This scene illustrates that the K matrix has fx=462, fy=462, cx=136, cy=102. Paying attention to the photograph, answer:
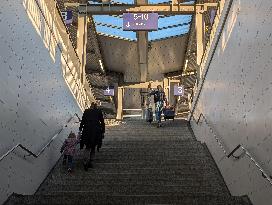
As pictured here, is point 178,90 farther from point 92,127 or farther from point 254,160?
point 254,160

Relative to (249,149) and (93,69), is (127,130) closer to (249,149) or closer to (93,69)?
(249,149)

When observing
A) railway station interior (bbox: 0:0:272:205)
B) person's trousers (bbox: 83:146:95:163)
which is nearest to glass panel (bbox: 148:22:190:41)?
railway station interior (bbox: 0:0:272:205)

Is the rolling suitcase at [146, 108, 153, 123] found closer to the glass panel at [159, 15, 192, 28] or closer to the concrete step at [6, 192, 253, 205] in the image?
the concrete step at [6, 192, 253, 205]

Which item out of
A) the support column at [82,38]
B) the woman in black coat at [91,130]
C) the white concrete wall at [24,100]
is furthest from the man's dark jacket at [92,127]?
the support column at [82,38]

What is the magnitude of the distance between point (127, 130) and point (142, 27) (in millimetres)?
4758

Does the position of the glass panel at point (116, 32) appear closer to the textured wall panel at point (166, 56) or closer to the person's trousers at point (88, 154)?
the textured wall panel at point (166, 56)

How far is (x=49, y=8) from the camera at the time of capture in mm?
8961

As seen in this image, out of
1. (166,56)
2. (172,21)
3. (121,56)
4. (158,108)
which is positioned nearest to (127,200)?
(158,108)

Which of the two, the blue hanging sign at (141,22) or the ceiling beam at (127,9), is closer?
the blue hanging sign at (141,22)

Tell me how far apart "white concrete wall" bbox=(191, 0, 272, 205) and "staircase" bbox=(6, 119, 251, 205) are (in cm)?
32

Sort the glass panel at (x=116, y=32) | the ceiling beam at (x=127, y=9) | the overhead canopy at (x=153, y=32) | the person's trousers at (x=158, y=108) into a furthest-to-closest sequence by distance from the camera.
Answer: the glass panel at (x=116, y=32)
the overhead canopy at (x=153, y=32)
the ceiling beam at (x=127, y=9)
the person's trousers at (x=158, y=108)

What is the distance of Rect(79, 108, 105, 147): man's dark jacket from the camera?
8250 millimetres

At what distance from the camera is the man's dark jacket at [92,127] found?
825cm

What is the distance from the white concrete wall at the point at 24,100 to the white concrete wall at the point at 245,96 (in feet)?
9.22
